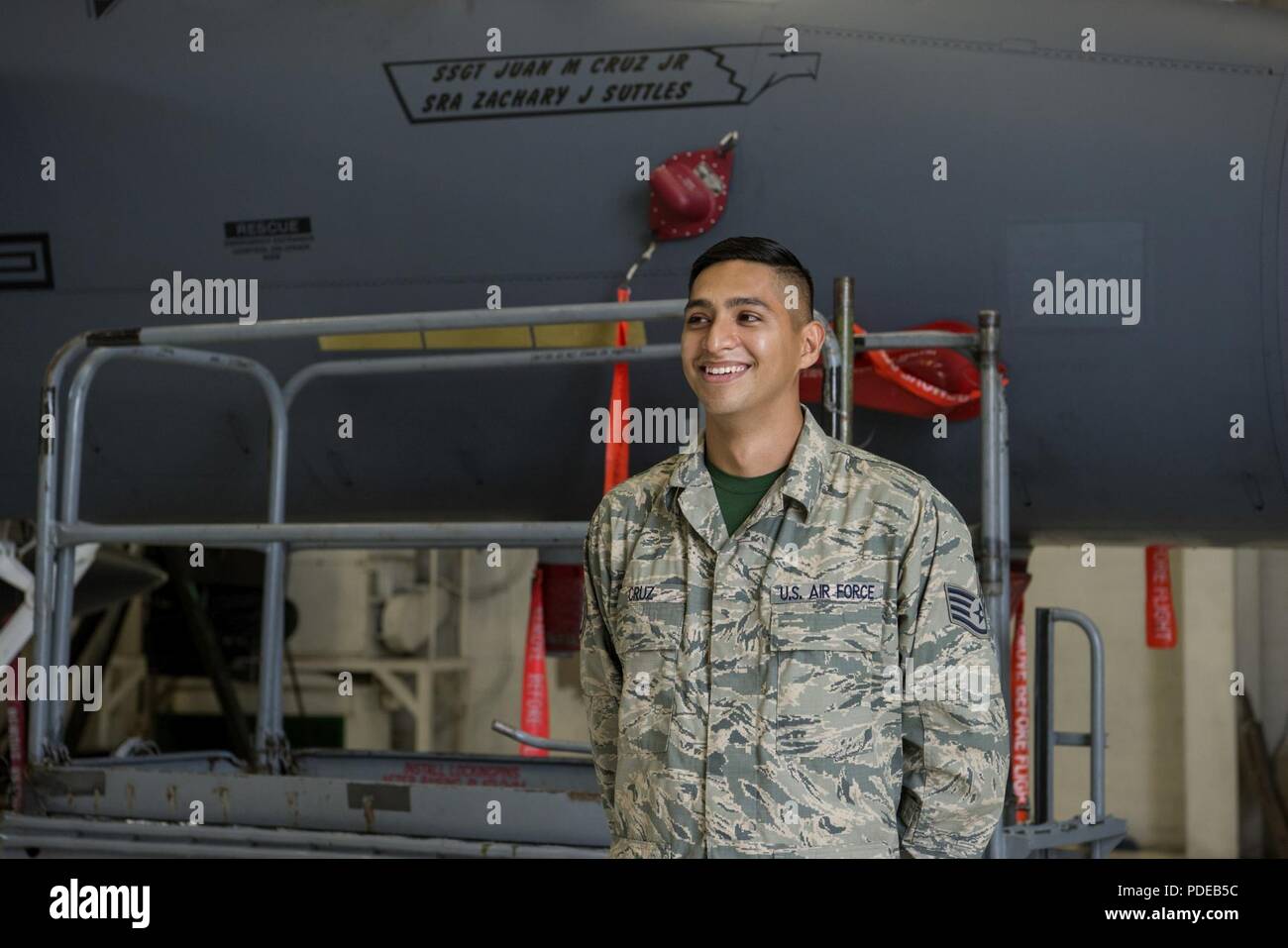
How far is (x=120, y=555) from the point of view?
242 inches

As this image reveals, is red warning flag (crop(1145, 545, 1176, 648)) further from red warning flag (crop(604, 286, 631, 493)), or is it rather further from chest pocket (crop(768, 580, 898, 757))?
chest pocket (crop(768, 580, 898, 757))

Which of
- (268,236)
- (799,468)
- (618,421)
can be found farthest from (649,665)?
(268,236)

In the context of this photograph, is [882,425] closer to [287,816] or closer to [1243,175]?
[1243,175]

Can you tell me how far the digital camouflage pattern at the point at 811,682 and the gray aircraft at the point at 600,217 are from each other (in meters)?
1.69

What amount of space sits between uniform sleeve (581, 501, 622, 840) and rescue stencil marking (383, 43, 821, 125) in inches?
72.6

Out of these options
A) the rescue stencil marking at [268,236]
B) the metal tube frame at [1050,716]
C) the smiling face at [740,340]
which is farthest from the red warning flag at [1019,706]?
the rescue stencil marking at [268,236]

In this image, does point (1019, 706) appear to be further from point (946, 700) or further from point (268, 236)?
point (268, 236)

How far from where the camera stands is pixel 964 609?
64.8 inches

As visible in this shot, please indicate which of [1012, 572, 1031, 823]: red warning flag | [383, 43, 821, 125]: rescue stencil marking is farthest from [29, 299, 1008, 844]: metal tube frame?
[1012, 572, 1031, 823]: red warning flag

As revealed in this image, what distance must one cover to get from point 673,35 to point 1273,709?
22.4 ft

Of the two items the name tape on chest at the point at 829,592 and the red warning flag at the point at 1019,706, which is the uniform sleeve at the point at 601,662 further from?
the red warning flag at the point at 1019,706

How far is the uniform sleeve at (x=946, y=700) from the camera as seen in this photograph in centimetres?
162
